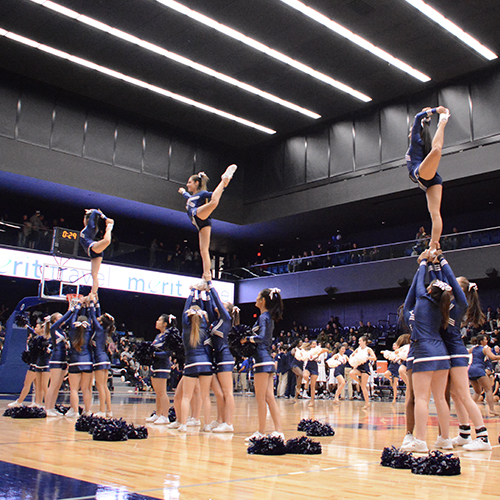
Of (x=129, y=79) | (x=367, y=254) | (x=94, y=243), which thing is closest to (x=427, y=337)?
(x=94, y=243)

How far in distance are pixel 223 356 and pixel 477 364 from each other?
6.29 m

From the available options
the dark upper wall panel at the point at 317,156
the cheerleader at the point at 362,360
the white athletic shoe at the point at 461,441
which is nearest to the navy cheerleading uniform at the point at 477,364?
the cheerleader at the point at 362,360

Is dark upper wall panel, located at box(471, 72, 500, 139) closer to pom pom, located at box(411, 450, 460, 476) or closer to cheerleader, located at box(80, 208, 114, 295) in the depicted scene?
cheerleader, located at box(80, 208, 114, 295)

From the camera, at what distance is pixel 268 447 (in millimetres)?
4527

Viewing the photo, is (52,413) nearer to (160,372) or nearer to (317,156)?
(160,372)

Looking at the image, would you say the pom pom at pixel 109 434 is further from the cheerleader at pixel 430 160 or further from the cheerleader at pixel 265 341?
the cheerleader at pixel 430 160

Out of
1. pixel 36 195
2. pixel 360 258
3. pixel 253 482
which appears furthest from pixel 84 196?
pixel 253 482

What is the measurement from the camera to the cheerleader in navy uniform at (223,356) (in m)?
6.41

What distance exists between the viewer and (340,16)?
16828 mm

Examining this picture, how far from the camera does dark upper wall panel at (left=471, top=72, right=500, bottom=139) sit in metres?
20.0

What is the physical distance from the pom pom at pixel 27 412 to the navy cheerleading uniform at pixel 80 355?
35.8 inches

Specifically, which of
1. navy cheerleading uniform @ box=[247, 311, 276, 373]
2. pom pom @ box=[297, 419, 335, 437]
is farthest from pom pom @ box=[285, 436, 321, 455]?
pom pom @ box=[297, 419, 335, 437]

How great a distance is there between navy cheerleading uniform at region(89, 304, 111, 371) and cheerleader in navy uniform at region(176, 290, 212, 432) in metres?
1.90

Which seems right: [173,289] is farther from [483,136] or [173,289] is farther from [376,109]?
[483,136]
